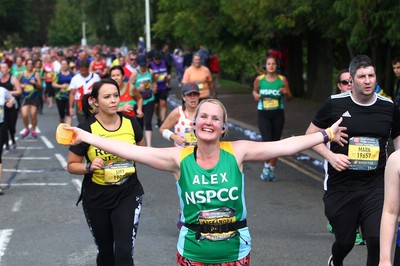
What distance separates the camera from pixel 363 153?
6.39m

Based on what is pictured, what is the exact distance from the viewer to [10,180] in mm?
12977

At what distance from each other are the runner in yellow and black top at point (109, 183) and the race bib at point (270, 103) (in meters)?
6.08

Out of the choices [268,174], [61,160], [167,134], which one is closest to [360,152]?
[167,134]

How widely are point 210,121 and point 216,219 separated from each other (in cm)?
57

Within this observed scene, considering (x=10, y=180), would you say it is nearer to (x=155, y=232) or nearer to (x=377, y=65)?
(x=155, y=232)

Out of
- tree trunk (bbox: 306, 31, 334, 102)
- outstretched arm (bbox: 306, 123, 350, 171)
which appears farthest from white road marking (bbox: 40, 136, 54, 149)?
outstretched arm (bbox: 306, 123, 350, 171)

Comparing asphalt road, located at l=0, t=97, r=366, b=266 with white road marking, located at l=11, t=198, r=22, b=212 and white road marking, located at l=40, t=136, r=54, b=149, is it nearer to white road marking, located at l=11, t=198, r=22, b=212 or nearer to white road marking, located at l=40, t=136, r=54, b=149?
white road marking, located at l=11, t=198, r=22, b=212

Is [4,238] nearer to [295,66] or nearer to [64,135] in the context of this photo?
[64,135]

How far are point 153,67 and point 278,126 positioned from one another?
7133mm

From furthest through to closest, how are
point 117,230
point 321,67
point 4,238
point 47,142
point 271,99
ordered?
point 321,67
point 47,142
point 271,99
point 4,238
point 117,230

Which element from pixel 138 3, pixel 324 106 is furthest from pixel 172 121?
pixel 138 3

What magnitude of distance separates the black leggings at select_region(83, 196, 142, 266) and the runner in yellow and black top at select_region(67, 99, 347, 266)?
1181mm

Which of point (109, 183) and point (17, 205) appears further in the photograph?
point (17, 205)

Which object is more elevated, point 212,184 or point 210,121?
point 210,121
